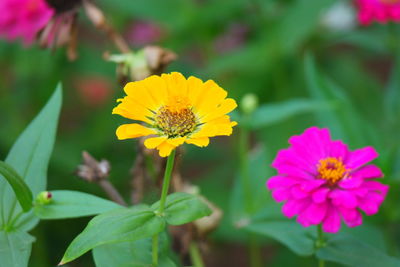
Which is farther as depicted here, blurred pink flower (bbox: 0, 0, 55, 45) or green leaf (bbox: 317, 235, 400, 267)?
blurred pink flower (bbox: 0, 0, 55, 45)

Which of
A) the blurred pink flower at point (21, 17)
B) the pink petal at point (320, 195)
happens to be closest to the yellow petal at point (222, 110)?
the pink petal at point (320, 195)

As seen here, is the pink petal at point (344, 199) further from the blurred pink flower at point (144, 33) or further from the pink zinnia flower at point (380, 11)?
the blurred pink flower at point (144, 33)

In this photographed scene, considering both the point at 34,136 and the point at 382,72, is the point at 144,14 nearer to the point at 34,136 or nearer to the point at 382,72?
the point at 34,136

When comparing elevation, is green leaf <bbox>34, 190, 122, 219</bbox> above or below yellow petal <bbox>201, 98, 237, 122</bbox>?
below

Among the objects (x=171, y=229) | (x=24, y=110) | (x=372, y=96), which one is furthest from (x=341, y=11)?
(x=171, y=229)

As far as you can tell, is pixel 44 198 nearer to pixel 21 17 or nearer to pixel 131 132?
pixel 131 132

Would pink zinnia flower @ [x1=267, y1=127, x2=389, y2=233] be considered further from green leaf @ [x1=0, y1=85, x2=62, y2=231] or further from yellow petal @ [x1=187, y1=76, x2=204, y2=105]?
green leaf @ [x1=0, y1=85, x2=62, y2=231]

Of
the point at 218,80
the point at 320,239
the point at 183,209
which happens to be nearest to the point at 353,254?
the point at 320,239

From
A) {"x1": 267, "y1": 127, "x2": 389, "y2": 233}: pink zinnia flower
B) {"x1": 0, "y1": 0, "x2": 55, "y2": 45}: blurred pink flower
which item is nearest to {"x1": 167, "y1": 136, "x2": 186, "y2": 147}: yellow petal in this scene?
{"x1": 267, "y1": 127, "x2": 389, "y2": 233}: pink zinnia flower
